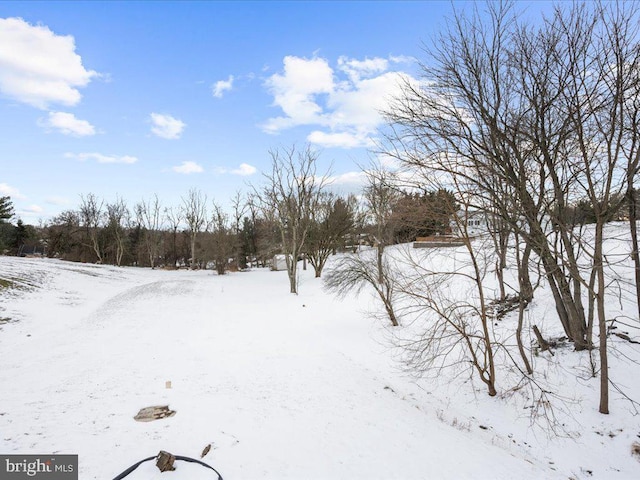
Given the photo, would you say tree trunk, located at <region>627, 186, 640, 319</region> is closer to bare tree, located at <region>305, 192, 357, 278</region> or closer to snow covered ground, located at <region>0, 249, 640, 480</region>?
snow covered ground, located at <region>0, 249, 640, 480</region>

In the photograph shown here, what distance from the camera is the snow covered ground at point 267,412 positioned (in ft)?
14.3

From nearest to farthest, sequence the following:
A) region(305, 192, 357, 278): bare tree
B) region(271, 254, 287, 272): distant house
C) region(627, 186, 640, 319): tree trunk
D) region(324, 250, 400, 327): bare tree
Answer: region(627, 186, 640, 319): tree trunk, region(324, 250, 400, 327): bare tree, region(305, 192, 357, 278): bare tree, region(271, 254, 287, 272): distant house

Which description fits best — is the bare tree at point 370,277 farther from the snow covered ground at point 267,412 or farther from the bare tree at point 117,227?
the bare tree at point 117,227

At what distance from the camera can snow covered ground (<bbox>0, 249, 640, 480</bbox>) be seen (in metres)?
4.35

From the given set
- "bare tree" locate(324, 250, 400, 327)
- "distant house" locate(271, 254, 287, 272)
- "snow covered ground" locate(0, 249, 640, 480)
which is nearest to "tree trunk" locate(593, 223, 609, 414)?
"snow covered ground" locate(0, 249, 640, 480)

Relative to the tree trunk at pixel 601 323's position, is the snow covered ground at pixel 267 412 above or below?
below

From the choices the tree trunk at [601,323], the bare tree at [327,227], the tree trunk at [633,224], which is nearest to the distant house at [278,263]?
the bare tree at [327,227]

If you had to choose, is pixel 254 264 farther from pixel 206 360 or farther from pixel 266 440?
pixel 266 440

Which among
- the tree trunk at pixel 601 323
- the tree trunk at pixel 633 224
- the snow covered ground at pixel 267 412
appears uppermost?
the tree trunk at pixel 633 224

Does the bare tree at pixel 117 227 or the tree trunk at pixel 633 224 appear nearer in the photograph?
the tree trunk at pixel 633 224

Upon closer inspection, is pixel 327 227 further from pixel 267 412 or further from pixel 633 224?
pixel 267 412

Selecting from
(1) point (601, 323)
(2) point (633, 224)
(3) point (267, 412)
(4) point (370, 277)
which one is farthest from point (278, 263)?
(1) point (601, 323)

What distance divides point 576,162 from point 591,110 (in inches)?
50.9

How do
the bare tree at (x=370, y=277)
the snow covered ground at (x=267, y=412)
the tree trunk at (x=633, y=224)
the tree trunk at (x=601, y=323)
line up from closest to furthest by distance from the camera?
the snow covered ground at (x=267, y=412)
the tree trunk at (x=601, y=323)
the tree trunk at (x=633, y=224)
the bare tree at (x=370, y=277)
